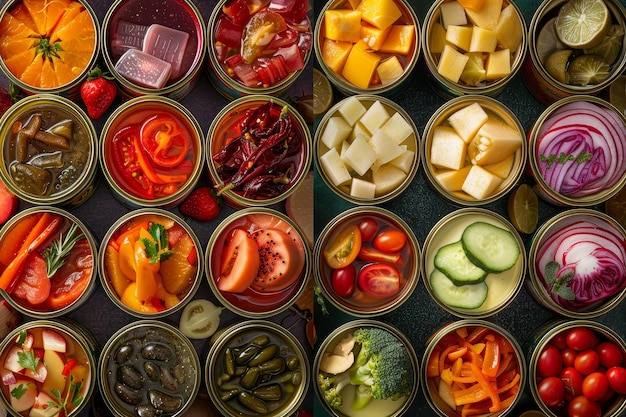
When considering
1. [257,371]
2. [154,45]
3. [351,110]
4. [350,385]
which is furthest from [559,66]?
[257,371]

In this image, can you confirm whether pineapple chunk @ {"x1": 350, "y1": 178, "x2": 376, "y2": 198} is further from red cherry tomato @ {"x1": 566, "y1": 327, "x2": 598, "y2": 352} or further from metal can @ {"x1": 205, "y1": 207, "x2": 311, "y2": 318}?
red cherry tomato @ {"x1": 566, "y1": 327, "x2": 598, "y2": 352}

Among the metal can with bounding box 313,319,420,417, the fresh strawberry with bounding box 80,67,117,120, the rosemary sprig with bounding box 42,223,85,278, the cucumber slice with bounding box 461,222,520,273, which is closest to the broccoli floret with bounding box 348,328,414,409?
the metal can with bounding box 313,319,420,417

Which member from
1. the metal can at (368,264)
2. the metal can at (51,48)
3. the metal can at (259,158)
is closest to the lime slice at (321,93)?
the metal can at (259,158)

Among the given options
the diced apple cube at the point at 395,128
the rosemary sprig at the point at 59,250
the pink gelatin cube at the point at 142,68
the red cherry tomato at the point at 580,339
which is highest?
the pink gelatin cube at the point at 142,68

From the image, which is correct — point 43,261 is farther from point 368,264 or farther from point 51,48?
point 368,264

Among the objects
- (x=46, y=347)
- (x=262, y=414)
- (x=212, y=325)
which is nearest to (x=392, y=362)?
(x=262, y=414)

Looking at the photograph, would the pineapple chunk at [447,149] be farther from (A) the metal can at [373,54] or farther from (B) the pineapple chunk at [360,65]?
(B) the pineapple chunk at [360,65]
